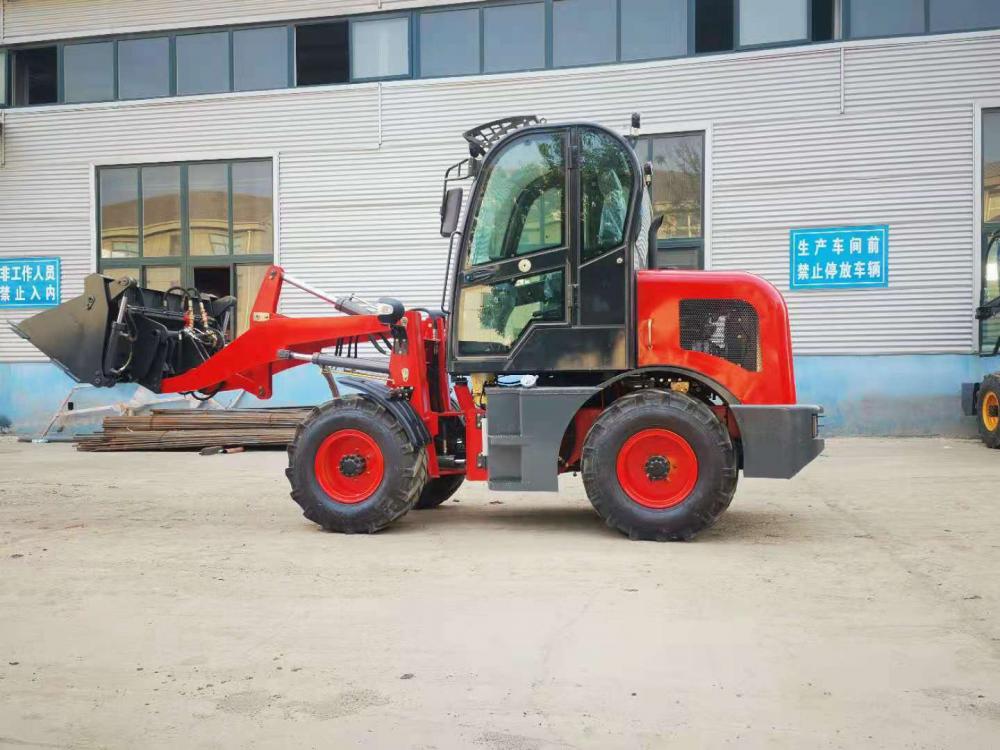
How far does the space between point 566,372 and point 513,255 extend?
97 cm

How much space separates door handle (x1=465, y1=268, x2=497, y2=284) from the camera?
7336 mm

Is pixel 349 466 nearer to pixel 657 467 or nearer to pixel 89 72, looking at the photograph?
pixel 657 467

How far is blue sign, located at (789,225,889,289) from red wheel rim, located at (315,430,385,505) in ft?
36.1

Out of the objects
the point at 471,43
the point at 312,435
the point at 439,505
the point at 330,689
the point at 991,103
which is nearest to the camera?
the point at 330,689

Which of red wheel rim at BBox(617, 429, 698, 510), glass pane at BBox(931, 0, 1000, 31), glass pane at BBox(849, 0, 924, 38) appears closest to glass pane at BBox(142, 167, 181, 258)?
glass pane at BBox(849, 0, 924, 38)

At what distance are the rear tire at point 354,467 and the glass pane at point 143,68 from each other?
45.6 feet

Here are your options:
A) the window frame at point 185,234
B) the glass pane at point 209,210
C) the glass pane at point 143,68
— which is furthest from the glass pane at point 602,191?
the glass pane at point 143,68

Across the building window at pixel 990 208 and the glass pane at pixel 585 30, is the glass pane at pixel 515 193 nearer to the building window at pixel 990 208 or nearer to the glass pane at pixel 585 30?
the glass pane at pixel 585 30

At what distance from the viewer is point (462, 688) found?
13.2 feet

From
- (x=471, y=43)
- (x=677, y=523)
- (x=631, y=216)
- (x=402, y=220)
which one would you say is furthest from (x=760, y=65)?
(x=677, y=523)

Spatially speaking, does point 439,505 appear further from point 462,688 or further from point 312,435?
point 462,688

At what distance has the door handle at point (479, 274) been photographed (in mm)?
7336

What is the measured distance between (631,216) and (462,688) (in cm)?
409

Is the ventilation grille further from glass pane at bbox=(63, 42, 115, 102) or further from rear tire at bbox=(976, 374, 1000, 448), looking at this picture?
glass pane at bbox=(63, 42, 115, 102)
